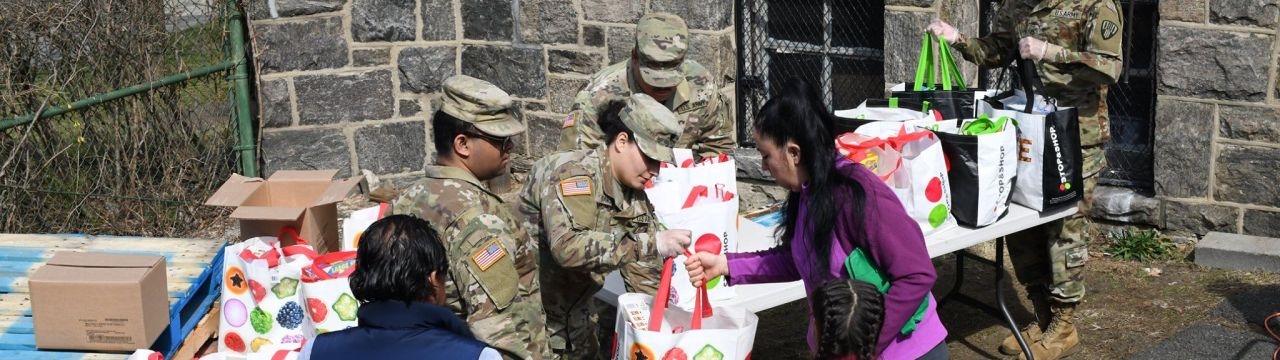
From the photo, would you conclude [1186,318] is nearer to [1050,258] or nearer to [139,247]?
[1050,258]

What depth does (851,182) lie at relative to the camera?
11.6ft

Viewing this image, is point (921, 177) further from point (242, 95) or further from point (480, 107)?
point (242, 95)

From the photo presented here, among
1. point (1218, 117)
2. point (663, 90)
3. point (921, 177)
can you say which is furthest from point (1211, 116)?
point (663, 90)

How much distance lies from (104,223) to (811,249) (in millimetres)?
5327

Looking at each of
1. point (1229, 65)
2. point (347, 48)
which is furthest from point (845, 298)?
point (347, 48)

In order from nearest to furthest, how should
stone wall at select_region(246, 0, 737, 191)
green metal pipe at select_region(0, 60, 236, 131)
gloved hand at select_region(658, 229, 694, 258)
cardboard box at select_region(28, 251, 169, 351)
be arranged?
gloved hand at select_region(658, 229, 694, 258) < cardboard box at select_region(28, 251, 169, 351) < green metal pipe at select_region(0, 60, 236, 131) < stone wall at select_region(246, 0, 737, 191)

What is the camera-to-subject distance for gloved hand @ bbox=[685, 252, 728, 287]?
155 inches

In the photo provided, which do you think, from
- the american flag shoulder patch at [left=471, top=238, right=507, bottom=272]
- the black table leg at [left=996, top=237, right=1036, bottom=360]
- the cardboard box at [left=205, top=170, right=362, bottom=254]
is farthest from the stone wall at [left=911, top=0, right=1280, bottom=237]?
the american flag shoulder patch at [left=471, top=238, right=507, bottom=272]

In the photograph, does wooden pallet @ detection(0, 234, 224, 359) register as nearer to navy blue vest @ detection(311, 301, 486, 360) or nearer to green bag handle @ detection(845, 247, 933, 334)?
navy blue vest @ detection(311, 301, 486, 360)

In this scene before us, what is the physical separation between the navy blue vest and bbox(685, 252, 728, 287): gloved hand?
1089 millimetres

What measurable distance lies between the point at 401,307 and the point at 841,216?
4.04ft

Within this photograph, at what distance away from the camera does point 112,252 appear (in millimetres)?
5445

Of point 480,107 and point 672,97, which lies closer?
point 480,107

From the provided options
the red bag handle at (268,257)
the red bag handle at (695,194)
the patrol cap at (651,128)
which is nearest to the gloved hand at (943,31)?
the red bag handle at (695,194)
